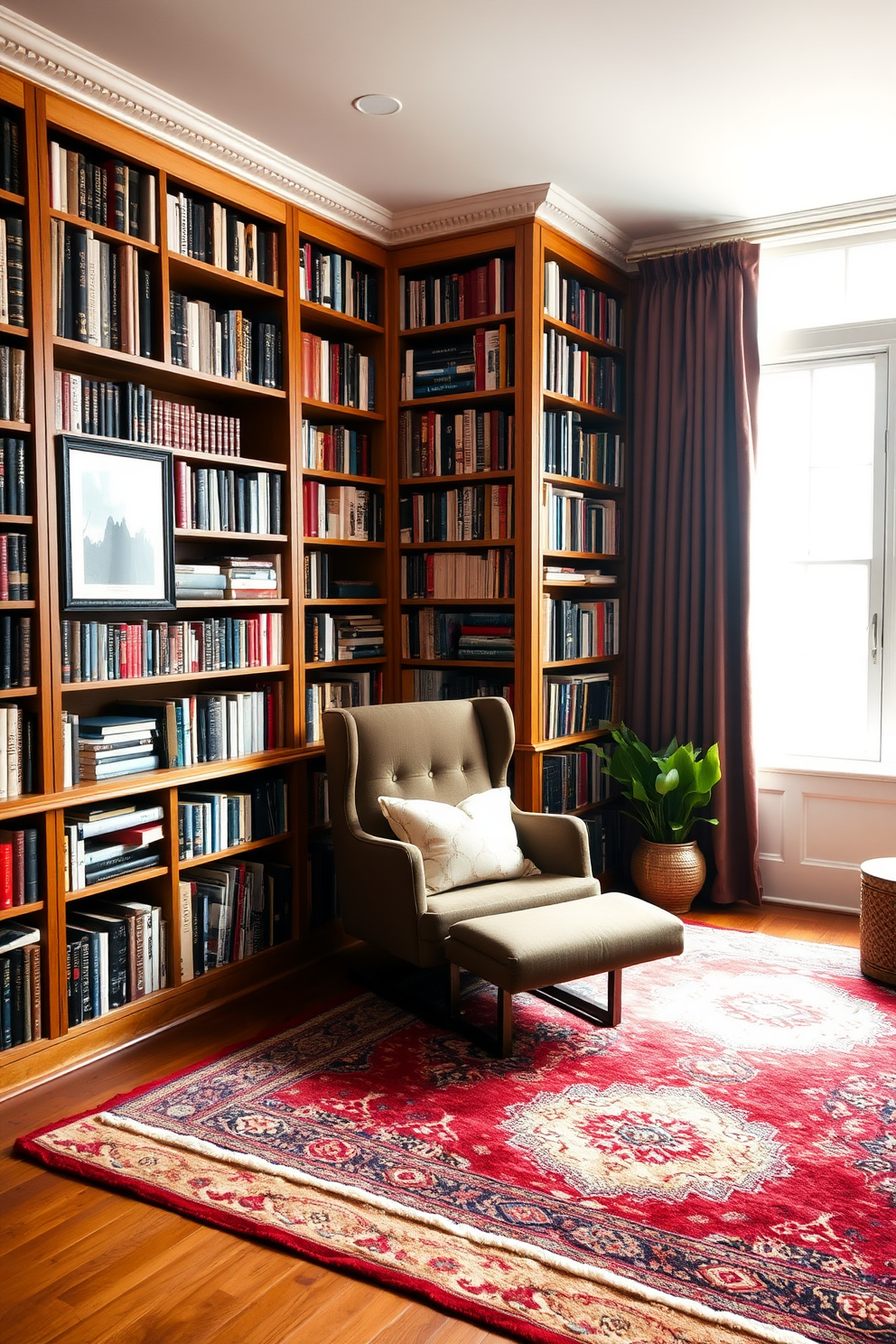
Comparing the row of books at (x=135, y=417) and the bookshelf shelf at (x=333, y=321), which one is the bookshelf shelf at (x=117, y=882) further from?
the bookshelf shelf at (x=333, y=321)

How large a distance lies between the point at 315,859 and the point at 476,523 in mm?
1458

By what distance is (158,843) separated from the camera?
334 centimetres

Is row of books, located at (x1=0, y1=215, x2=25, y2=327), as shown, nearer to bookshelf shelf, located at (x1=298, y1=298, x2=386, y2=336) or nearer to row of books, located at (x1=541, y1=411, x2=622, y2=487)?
bookshelf shelf, located at (x1=298, y1=298, x2=386, y2=336)

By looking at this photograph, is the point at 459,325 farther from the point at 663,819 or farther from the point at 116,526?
the point at 663,819

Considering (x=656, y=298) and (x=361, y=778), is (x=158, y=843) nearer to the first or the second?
(x=361, y=778)

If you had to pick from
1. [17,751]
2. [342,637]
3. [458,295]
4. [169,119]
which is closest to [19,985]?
[17,751]

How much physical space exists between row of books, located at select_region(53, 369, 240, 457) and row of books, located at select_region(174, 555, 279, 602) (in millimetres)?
380

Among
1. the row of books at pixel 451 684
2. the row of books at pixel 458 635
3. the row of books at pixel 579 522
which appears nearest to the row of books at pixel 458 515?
the row of books at pixel 579 522

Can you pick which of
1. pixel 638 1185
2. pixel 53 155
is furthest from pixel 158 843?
pixel 53 155

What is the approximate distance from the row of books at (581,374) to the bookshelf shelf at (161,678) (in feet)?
5.16

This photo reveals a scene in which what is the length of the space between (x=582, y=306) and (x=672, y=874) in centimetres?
240

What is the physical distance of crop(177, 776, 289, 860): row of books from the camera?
3.44 m

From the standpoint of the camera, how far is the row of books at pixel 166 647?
10.1 ft

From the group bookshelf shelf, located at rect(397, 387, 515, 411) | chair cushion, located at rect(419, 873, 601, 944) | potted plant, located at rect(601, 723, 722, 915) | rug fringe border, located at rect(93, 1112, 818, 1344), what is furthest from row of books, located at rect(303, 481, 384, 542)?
rug fringe border, located at rect(93, 1112, 818, 1344)
